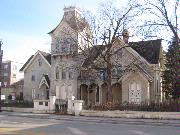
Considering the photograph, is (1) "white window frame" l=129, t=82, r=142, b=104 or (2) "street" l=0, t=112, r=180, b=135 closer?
(2) "street" l=0, t=112, r=180, b=135

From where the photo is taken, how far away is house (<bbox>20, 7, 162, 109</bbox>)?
1396 inches

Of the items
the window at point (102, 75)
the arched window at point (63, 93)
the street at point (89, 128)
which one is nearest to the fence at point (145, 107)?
the street at point (89, 128)

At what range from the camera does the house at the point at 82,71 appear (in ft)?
116

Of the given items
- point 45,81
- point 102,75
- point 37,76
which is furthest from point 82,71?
point 37,76

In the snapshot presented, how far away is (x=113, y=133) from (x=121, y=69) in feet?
79.2

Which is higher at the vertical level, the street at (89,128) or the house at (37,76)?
the house at (37,76)

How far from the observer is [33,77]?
1991 inches

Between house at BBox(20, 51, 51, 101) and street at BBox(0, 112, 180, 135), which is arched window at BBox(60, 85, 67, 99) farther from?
street at BBox(0, 112, 180, 135)

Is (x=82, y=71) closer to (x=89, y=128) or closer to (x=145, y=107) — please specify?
(x=145, y=107)

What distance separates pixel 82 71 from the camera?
36125 mm

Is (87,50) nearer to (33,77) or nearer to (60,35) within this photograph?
(60,35)

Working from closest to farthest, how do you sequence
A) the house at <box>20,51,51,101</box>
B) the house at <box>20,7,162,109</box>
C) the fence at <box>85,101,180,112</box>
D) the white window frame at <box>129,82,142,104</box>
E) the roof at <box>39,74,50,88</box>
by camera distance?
the fence at <box>85,101,180,112</box>, the house at <box>20,7,162,109</box>, the white window frame at <box>129,82,142,104</box>, the roof at <box>39,74,50,88</box>, the house at <box>20,51,51,101</box>

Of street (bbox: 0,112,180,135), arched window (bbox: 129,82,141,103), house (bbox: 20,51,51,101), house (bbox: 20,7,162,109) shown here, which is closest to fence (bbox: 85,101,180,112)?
street (bbox: 0,112,180,135)

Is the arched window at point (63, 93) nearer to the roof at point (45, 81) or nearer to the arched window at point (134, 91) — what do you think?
the roof at point (45, 81)
